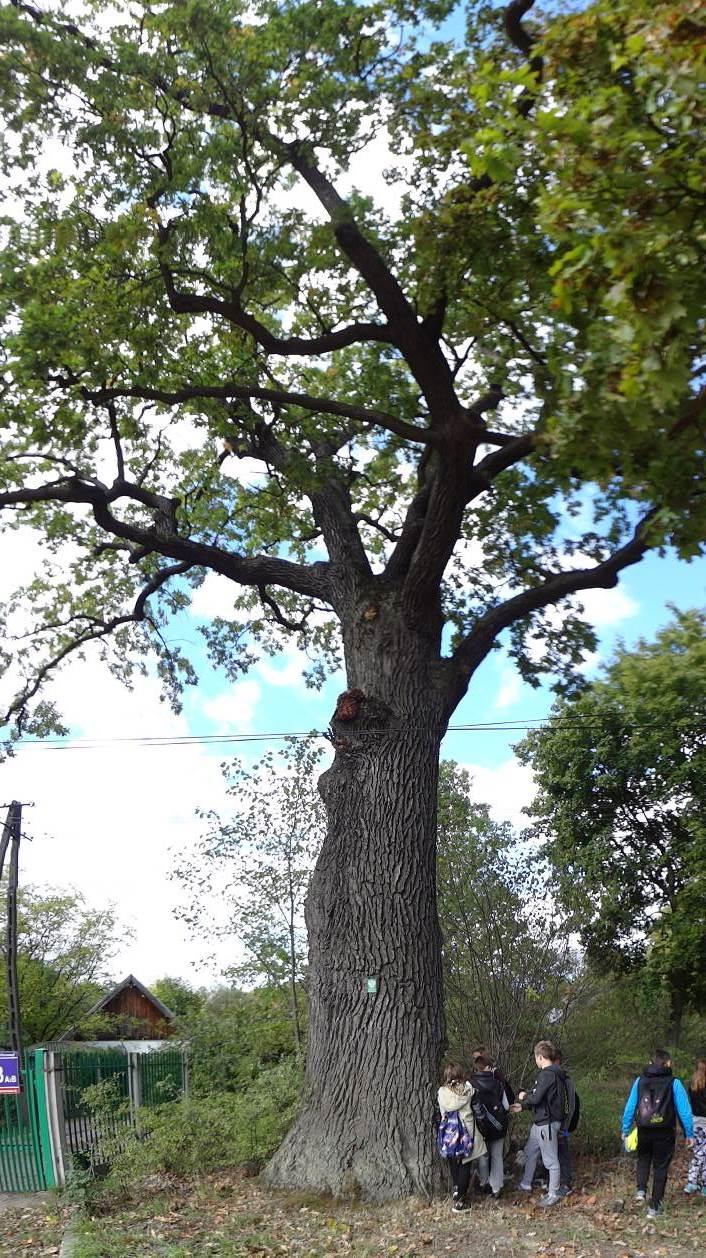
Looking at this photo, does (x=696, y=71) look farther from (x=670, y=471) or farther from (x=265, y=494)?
(x=265, y=494)

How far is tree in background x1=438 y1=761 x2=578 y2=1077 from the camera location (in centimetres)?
1592

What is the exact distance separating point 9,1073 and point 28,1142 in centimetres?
95

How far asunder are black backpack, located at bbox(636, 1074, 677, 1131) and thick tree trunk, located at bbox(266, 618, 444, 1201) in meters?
2.03

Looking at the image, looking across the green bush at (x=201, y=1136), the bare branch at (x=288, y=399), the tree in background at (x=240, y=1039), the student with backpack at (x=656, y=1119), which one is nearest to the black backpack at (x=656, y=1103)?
the student with backpack at (x=656, y=1119)

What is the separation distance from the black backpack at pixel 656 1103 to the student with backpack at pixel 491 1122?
136 cm

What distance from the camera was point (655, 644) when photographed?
27.1 m

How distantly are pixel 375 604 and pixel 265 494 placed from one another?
4.54m

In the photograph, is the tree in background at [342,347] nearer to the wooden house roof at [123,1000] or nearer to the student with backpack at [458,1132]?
the student with backpack at [458,1132]

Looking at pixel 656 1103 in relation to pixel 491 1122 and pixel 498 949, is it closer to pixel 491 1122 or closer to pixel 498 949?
pixel 491 1122

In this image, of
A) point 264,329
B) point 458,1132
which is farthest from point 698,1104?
point 264,329

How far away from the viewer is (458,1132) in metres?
10.4

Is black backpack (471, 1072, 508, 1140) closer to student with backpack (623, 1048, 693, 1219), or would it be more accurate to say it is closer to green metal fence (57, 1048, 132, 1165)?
student with backpack (623, 1048, 693, 1219)

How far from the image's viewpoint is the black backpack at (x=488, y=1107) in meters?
10.8

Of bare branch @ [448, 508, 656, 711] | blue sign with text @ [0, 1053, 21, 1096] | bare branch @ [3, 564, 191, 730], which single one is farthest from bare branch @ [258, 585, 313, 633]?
blue sign with text @ [0, 1053, 21, 1096]
